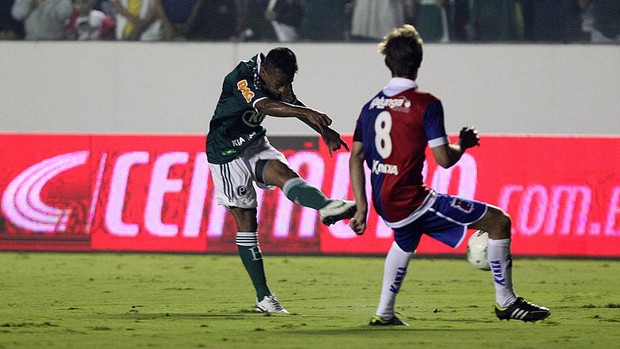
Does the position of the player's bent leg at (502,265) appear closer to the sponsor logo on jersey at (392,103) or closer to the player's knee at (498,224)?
the player's knee at (498,224)

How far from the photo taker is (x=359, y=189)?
8297mm

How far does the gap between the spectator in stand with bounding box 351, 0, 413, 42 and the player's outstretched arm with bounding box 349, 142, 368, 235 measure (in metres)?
13.2

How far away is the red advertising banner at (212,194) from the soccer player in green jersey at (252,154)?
18.8 ft

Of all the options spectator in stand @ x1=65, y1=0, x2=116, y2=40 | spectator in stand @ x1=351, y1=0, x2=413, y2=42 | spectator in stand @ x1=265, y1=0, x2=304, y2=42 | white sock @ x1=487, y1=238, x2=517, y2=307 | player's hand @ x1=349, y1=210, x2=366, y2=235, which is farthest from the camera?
spectator in stand @ x1=65, y1=0, x2=116, y2=40

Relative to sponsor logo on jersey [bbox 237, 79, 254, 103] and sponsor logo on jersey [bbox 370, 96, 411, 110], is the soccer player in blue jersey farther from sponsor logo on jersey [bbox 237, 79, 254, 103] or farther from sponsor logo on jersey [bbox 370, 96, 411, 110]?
sponsor logo on jersey [bbox 237, 79, 254, 103]

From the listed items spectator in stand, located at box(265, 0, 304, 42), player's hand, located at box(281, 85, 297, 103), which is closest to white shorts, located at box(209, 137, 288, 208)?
player's hand, located at box(281, 85, 297, 103)

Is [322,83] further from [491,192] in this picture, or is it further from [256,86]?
[256,86]

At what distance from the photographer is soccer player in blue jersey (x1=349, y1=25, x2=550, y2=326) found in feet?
26.7

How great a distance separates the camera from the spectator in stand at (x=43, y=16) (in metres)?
22.0

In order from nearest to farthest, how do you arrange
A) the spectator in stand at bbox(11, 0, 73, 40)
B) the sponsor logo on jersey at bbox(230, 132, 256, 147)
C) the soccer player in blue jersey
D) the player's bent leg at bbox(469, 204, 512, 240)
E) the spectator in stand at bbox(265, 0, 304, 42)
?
the soccer player in blue jersey → the player's bent leg at bbox(469, 204, 512, 240) → the sponsor logo on jersey at bbox(230, 132, 256, 147) → the spectator in stand at bbox(265, 0, 304, 42) → the spectator in stand at bbox(11, 0, 73, 40)

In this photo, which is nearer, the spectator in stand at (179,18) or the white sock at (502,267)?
the white sock at (502,267)

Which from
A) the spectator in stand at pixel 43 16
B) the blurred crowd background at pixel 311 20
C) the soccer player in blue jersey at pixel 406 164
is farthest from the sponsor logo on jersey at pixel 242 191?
the spectator in stand at pixel 43 16

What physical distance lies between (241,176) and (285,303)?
1318 millimetres

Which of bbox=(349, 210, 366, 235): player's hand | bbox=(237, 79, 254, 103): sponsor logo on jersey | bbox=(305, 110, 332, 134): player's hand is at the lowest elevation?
bbox=(349, 210, 366, 235): player's hand
